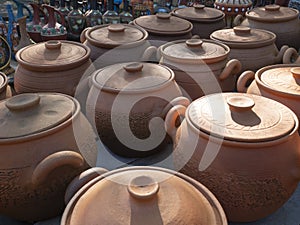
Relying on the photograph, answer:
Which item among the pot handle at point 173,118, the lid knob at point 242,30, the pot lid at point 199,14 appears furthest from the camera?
the pot lid at point 199,14

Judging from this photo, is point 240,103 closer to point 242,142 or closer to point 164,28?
point 242,142

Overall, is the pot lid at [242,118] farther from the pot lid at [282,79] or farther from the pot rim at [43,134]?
the pot rim at [43,134]

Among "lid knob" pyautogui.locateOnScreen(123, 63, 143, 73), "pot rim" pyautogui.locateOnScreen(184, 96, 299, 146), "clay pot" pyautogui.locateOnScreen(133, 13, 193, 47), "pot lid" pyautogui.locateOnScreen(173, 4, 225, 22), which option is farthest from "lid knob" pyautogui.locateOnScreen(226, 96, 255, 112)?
"pot lid" pyautogui.locateOnScreen(173, 4, 225, 22)

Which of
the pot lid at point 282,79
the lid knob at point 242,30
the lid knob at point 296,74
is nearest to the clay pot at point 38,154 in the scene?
the pot lid at point 282,79

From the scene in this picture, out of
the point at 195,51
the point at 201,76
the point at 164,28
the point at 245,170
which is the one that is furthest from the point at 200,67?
the point at 245,170

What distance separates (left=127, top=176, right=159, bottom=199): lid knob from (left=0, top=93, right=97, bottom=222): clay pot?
1.53 ft

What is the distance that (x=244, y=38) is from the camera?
116 inches

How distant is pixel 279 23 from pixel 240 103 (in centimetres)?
216

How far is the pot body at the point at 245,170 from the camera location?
1.62 m

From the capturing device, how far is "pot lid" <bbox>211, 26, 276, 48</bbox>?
2869 millimetres

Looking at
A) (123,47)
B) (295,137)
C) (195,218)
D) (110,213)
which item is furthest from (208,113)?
(123,47)

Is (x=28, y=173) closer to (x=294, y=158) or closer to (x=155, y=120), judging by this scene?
(x=155, y=120)

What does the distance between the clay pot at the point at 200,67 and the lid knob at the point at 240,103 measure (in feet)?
2.33

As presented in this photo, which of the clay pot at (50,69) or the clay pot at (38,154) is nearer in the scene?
the clay pot at (38,154)
